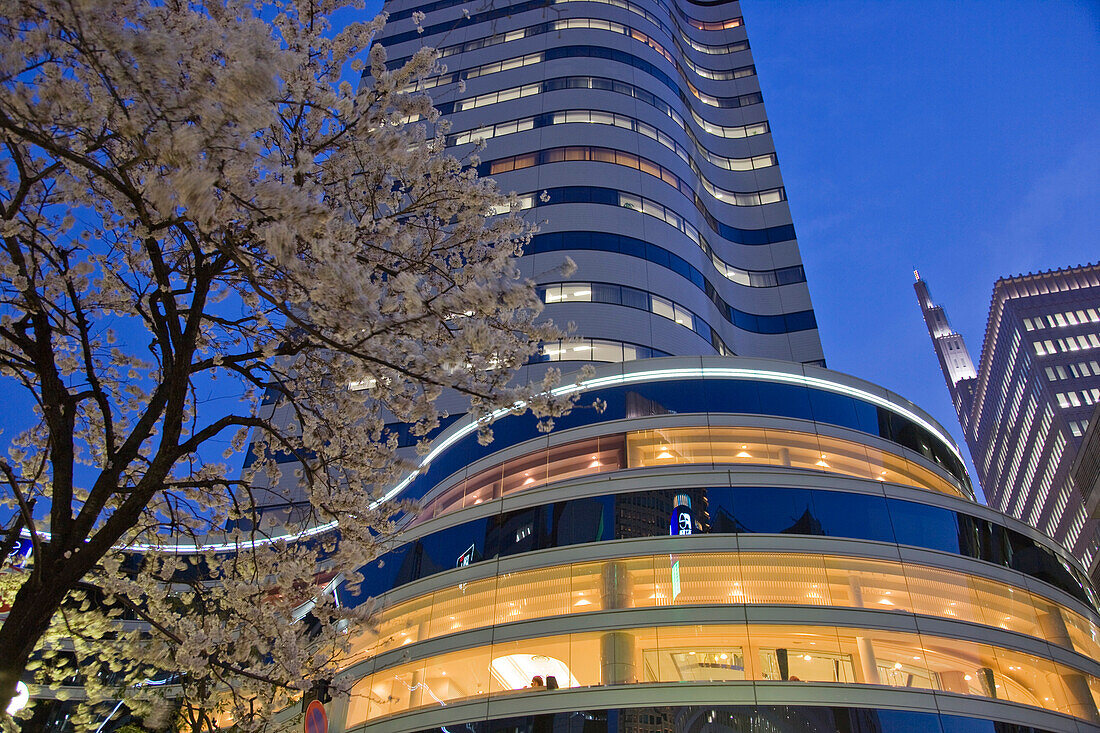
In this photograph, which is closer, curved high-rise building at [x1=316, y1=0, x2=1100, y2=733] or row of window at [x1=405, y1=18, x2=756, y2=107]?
curved high-rise building at [x1=316, y1=0, x2=1100, y2=733]

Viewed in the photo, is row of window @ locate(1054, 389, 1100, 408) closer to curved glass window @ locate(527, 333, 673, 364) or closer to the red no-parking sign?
curved glass window @ locate(527, 333, 673, 364)

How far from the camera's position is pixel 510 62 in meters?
46.8

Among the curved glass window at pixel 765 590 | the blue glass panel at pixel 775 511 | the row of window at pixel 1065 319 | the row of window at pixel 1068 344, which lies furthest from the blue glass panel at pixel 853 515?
the row of window at pixel 1065 319

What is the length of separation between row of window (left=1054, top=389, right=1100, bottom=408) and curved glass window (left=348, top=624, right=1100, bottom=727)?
377 ft

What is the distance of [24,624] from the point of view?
6234 millimetres

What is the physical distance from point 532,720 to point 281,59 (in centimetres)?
1500

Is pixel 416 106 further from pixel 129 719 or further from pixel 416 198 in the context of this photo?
pixel 129 719

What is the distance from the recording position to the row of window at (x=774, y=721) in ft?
48.6

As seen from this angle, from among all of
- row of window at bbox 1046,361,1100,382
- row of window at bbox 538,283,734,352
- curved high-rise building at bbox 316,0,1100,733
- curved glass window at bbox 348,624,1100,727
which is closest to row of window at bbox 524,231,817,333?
row of window at bbox 538,283,734,352

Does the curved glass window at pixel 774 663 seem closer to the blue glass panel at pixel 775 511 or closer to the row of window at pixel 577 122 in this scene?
the blue glass panel at pixel 775 511

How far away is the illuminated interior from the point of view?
65.2ft

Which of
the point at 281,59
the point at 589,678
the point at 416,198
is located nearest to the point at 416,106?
the point at 416,198

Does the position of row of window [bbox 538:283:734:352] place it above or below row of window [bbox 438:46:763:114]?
below

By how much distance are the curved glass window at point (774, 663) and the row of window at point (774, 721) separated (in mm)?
669
